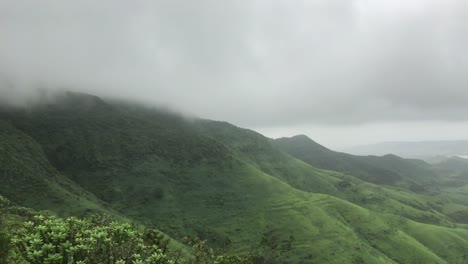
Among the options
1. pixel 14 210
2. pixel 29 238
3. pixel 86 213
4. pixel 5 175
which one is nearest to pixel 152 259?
pixel 29 238

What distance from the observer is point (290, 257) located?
19638 centimetres

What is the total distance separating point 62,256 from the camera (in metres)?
20.1

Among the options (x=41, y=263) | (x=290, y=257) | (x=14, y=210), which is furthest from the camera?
(x=290, y=257)

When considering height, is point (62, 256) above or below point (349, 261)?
above

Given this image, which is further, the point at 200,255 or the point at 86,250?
the point at 200,255

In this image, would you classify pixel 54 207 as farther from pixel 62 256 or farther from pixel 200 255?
pixel 62 256

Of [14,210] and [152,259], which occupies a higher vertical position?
[152,259]

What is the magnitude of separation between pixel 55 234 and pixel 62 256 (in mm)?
1238

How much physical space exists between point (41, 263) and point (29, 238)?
5.75ft

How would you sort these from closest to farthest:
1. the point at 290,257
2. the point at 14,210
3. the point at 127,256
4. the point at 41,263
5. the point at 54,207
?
the point at 41,263, the point at 127,256, the point at 14,210, the point at 54,207, the point at 290,257

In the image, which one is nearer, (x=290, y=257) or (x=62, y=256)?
(x=62, y=256)

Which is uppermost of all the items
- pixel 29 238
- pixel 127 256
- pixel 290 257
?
pixel 29 238

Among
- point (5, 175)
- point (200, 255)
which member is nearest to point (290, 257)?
point (5, 175)

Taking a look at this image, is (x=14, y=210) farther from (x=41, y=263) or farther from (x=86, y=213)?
(x=41, y=263)
